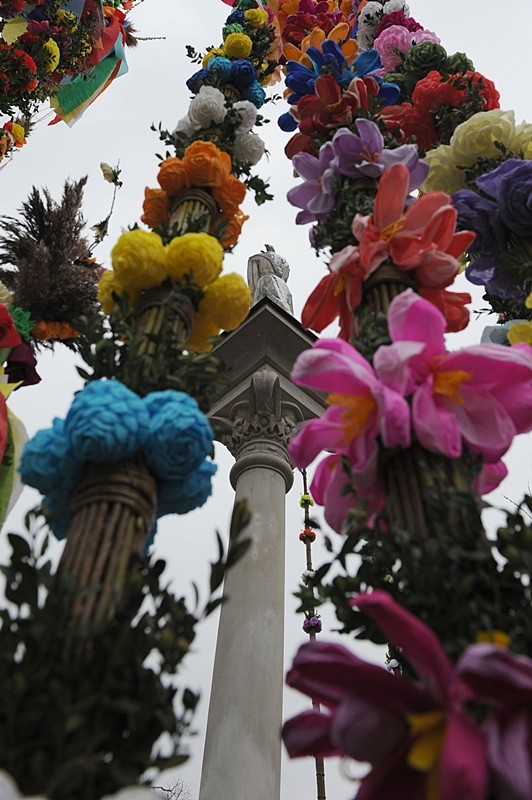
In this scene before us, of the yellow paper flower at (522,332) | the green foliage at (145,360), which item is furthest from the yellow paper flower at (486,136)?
the green foliage at (145,360)

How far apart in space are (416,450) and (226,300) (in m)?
0.84

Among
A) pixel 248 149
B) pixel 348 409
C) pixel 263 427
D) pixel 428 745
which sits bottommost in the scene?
pixel 428 745

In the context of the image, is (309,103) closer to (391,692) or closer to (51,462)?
(51,462)

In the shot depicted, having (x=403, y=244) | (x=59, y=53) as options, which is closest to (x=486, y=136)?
(x=403, y=244)

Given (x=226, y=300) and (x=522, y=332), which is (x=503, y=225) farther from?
(x=226, y=300)

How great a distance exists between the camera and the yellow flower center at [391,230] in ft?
7.48

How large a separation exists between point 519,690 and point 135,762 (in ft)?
2.14

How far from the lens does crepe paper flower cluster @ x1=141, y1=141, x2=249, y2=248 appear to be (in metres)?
2.80

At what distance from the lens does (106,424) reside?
5.41 ft

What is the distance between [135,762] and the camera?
1305 mm

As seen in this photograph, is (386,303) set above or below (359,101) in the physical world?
below

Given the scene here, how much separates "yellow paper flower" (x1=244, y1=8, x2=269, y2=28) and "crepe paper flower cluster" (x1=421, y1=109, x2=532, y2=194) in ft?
7.15

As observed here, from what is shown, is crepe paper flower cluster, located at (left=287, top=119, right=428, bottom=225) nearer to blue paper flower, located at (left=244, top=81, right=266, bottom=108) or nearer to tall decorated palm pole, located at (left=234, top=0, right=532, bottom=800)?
tall decorated palm pole, located at (left=234, top=0, right=532, bottom=800)

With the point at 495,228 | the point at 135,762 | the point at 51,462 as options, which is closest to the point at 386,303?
the point at 495,228
